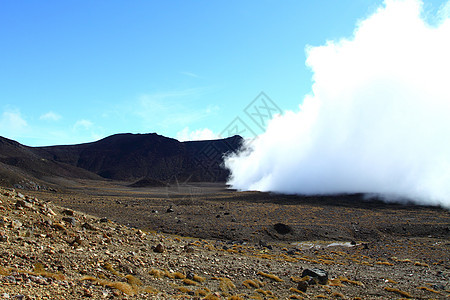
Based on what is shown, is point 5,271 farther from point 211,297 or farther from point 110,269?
point 211,297

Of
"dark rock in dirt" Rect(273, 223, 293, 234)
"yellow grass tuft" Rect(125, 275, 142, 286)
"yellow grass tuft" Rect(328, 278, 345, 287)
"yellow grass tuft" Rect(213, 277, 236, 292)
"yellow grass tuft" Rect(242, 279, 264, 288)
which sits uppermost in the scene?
"yellow grass tuft" Rect(125, 275, 142, 286)

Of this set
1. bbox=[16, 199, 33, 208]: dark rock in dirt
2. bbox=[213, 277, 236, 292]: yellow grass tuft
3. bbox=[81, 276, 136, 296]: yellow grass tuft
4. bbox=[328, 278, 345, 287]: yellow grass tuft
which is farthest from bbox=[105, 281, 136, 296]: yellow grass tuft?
bbox=[328, 278, 345, 287]: yellow grass tuft

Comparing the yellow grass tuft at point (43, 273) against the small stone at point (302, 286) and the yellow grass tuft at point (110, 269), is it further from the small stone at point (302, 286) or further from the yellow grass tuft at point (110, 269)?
the small stone at point (302, 286)

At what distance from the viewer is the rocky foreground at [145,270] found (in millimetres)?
8609

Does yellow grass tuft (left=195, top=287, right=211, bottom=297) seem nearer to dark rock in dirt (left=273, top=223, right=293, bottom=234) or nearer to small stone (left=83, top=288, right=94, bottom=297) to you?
small stone (left=83, top=288, right=94, bottom=297)

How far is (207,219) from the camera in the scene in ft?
117

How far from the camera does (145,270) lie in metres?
11.7

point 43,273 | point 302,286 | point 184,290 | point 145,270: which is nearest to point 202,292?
point 184,290

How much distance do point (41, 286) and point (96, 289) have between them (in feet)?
4.48

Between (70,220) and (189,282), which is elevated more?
(70,220)

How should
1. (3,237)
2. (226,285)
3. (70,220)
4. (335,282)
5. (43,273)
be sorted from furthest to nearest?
(70,220) → (335,282) → (226,285) → (3,237) → (43,273)

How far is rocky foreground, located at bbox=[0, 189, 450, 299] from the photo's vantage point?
8.61m

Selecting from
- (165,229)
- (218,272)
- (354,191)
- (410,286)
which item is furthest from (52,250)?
(354,191)

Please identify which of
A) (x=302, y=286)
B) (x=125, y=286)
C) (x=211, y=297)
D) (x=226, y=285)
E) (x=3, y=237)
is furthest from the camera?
(x=302, y=286)
